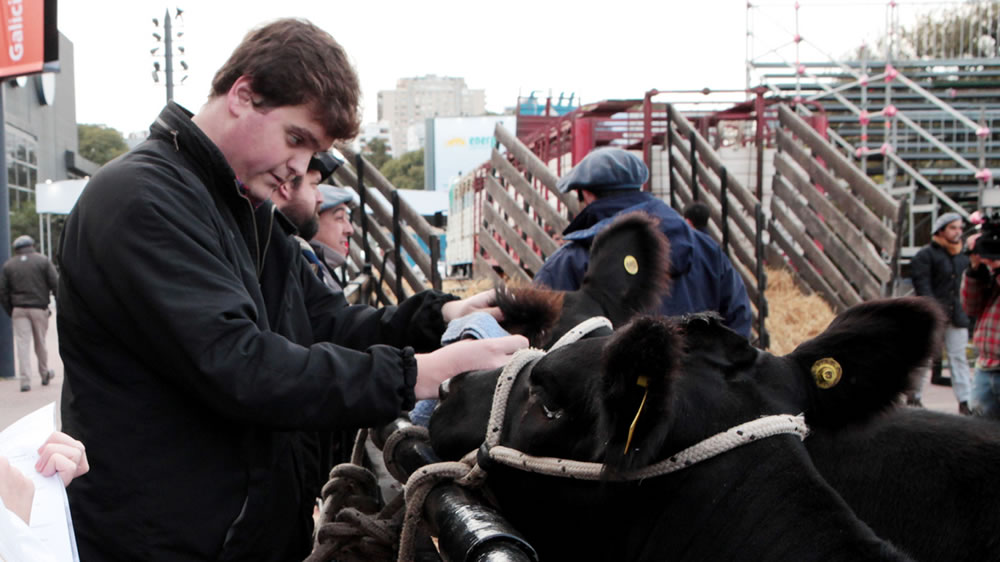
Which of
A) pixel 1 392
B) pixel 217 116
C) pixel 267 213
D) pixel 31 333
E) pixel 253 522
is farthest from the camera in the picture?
pixel 31 333

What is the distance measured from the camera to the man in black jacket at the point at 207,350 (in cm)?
166

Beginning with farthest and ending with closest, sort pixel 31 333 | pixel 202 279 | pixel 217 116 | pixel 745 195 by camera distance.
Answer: pixel 31 333 < pixel 745 195 < pixel 217 116 < pixel 202 279

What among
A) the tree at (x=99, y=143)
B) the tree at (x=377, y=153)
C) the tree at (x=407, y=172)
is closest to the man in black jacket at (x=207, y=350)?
the tree at (x=407, y=172)

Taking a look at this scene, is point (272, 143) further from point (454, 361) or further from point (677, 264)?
point (677, 264)

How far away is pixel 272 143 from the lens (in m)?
1.95

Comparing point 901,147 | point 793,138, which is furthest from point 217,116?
point 901,147

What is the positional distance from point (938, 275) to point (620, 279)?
7.51m

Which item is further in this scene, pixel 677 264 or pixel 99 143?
pixel 99 143

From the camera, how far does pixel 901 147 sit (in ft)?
55.9

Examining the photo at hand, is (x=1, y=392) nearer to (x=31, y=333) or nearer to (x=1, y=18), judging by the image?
(x=31, y=333)

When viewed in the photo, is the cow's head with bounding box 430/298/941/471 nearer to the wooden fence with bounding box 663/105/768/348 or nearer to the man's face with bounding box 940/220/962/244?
the wooden fence with bounding box 663/105/768/348

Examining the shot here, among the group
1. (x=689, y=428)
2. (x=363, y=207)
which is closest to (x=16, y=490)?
(x=689, y=428)

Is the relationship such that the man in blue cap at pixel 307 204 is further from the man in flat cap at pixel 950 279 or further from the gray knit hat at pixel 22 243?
the gray knit hat at pixel 22 243

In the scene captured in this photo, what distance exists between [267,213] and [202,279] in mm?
600
